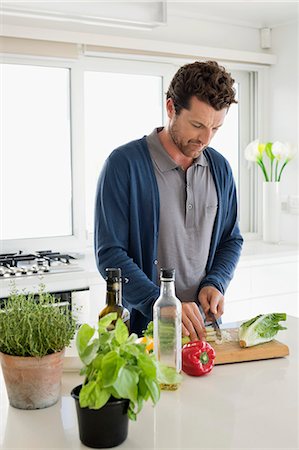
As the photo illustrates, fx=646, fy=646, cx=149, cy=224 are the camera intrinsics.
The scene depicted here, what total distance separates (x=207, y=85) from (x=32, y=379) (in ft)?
3.60

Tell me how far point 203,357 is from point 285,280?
7.91 ft

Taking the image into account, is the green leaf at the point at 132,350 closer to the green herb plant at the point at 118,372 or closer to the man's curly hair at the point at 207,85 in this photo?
the green herb plant at the point at 118,372

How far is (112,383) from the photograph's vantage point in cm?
113

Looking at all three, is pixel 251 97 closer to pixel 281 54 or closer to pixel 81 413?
pixel 281 54

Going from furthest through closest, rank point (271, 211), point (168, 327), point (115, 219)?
point (271, 211), point (115, 219), point (168, 327)

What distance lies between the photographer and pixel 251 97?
4.43 meters

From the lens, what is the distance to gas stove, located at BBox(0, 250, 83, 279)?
10.1 feet

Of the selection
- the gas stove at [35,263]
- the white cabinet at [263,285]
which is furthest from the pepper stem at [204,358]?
the white cabinet at [263,285]

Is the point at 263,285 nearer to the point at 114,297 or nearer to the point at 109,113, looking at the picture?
the point at 109,113

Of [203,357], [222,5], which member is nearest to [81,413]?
[203,357]

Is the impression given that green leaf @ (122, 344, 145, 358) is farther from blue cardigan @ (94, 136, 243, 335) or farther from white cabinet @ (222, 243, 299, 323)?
white cabinet @ (222, 243, 299, 323)

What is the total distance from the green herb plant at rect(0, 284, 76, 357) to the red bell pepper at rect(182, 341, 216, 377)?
34 centimetres

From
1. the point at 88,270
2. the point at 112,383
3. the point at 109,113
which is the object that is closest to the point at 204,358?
the point at 112,383

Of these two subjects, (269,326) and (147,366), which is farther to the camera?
(269,326)
